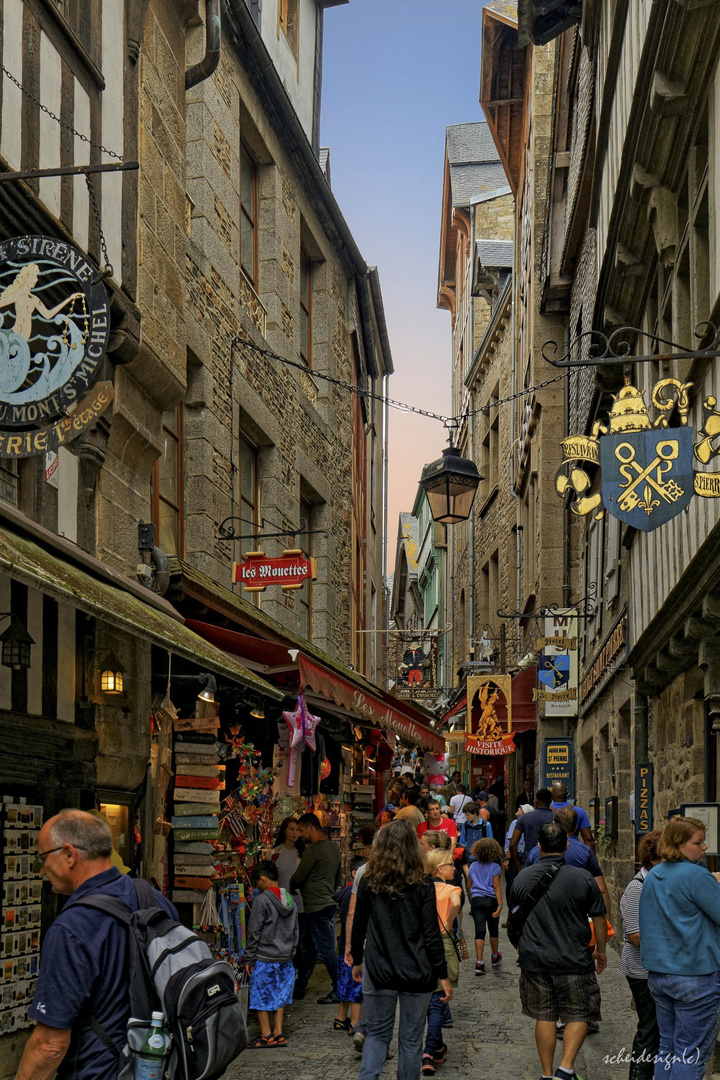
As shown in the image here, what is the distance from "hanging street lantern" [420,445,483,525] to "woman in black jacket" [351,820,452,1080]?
318 inches

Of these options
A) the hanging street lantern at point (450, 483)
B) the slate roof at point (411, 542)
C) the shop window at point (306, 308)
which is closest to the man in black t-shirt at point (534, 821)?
the hanging street lantern at point (450, 483)

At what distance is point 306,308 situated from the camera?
18938mm

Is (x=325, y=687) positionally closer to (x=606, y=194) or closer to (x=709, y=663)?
(x=709, y=663)

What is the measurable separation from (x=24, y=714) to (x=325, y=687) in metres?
3.91

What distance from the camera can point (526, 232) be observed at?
2552 cm

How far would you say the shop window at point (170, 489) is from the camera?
12.0 meters

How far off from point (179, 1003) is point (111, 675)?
486 cm

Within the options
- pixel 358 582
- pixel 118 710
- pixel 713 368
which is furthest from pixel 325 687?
pixel 358 582

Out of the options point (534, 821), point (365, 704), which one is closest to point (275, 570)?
point (365, 704)

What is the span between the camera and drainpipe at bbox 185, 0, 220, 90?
12320mm

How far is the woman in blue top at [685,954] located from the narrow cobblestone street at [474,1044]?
1495mm

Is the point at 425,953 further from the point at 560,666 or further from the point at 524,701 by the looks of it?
the point at 524,701

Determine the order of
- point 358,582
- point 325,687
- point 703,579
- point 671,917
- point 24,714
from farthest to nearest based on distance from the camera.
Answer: point 358,582 → point 325,687 → point 703,579 → point 24,714 → point 671,917

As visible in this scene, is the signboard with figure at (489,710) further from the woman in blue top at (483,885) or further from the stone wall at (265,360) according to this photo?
the woman in blue top at (483,885)
